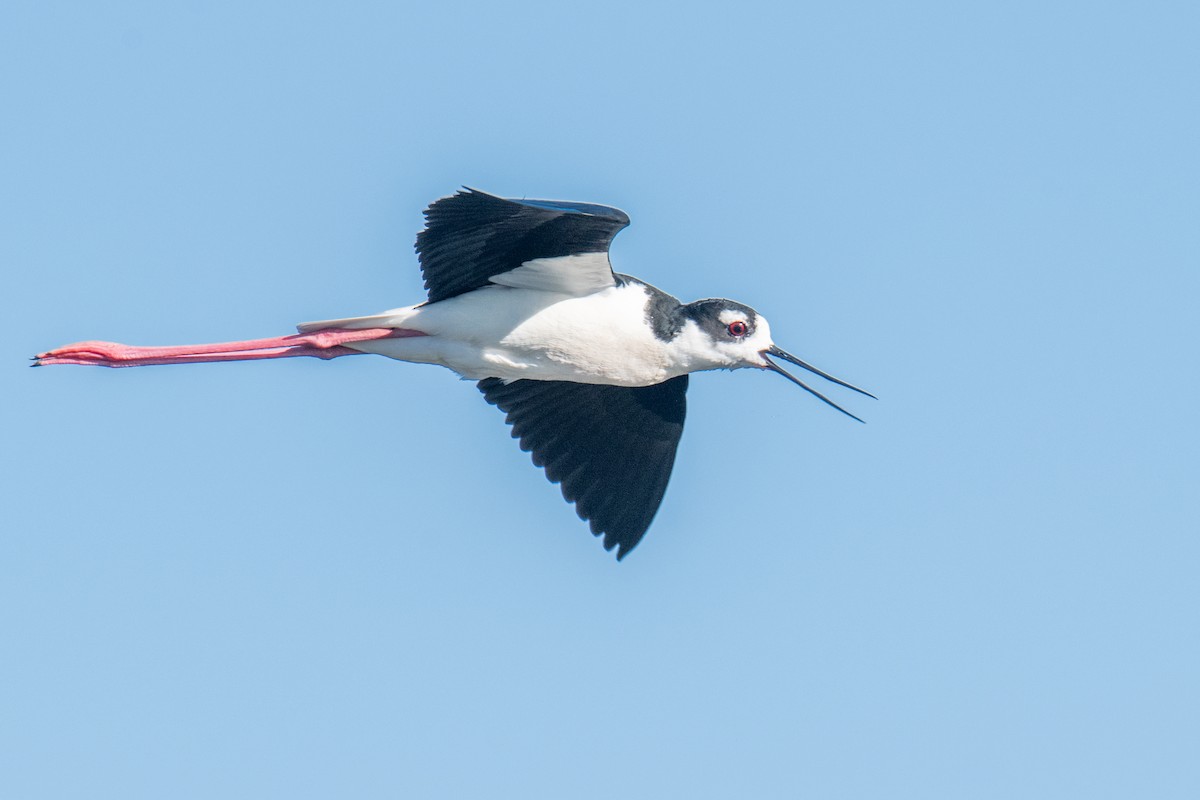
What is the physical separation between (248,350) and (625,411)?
2328mm

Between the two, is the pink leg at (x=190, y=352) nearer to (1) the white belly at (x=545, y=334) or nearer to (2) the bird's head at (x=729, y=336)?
(1) the white belly at (x=545, y=334)

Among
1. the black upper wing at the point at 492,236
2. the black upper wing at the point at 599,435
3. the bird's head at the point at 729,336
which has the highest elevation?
the black upper wing at the point at 492,236

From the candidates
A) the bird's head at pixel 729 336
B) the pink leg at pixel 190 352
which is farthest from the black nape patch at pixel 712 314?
the pink leg at pixel 190 352

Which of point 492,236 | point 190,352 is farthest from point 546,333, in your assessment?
point 190,352

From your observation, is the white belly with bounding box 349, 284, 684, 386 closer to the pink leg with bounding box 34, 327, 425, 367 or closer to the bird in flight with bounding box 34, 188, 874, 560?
the bird in flight with bounding box 34, 188, 874, 560

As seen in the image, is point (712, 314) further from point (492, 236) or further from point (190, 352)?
point (190, 352)

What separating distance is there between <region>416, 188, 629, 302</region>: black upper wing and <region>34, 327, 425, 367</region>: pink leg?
84 cm

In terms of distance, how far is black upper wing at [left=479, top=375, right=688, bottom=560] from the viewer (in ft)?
41.2

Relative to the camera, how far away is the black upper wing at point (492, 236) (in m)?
11.0

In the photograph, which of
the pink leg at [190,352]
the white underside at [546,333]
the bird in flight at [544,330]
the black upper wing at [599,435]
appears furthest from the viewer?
the black upper wing at [599,435]

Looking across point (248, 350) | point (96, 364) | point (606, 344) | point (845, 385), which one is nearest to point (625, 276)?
point (606, 344)

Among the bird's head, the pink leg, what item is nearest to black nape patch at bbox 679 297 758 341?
the bird's head

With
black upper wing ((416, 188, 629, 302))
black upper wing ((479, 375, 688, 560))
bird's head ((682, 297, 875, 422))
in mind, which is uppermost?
black upper wing ((416, 188, 629, 302))

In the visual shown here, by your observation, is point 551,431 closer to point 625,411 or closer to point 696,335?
point 625,411
